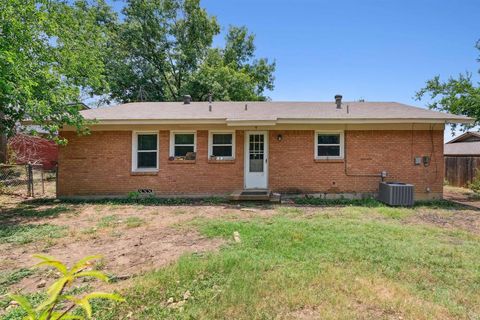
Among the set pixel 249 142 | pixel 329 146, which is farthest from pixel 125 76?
pixel 329 146

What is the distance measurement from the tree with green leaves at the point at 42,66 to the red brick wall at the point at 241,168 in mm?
1559

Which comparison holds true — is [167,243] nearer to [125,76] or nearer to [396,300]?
[396,300]

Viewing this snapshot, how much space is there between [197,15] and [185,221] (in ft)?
81.4

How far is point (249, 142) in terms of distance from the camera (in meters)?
10.6

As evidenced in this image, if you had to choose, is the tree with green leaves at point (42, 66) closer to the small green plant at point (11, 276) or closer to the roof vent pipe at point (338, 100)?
the small green plant at point (11, 276)

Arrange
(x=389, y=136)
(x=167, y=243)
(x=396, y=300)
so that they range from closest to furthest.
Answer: (x=396, y=300) → (x=167, y=243) → (x=389, y=136)

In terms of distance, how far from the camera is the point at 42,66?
9078 millimetres

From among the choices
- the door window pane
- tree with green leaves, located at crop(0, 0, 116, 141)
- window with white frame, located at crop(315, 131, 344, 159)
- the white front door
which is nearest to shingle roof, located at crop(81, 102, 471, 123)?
window with white frame, located at crop(315, 131, 344, 159)

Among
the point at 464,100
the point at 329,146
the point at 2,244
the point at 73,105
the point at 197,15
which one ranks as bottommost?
the point at 2,244

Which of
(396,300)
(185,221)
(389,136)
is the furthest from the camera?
(389,136)

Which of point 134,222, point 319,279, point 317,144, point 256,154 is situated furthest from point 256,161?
point 319,279

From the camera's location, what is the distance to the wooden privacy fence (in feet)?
51.0

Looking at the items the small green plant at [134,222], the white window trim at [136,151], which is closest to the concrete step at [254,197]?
the white window trim at [136,151]

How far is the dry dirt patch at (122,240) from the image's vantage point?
447cm
